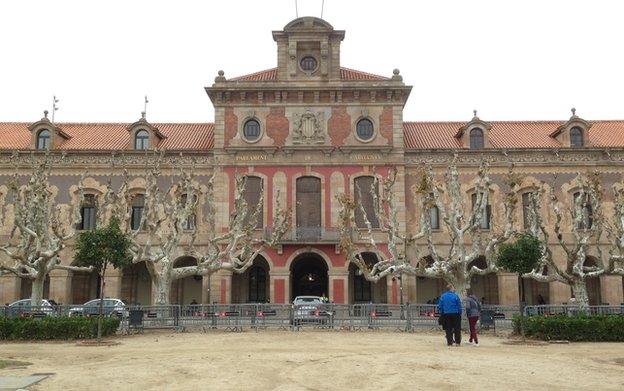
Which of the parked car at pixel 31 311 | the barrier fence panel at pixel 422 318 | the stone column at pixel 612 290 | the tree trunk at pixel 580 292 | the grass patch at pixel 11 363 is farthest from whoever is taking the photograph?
the stone column at pixel 612 290

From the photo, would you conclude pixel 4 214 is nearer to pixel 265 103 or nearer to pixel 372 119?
pixel 265 103

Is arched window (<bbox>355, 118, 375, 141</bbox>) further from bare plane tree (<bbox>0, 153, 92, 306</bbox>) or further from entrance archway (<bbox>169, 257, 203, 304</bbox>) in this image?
bare plane tree (<bbox>0, 153, 92, 306</bbox>)

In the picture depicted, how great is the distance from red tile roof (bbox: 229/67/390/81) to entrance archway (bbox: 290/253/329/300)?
11965 mm

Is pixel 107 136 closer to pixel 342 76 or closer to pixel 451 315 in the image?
pixel 342 76

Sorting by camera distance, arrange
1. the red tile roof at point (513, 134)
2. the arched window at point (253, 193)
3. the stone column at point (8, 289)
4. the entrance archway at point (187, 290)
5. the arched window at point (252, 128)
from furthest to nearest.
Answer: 1. the red tile roof at point (513, 134)
2. the entrance archway at point (187, 290)
3. the arched window at point (252, 128)
4. the arched window at point (253, 193)
5. the stone column at point (8, 289)

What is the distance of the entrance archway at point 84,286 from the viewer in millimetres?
39431

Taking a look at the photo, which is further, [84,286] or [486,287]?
[84,286]

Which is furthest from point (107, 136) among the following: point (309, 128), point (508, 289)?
point (508, 289)

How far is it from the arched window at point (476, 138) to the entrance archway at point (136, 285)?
22.7 meters

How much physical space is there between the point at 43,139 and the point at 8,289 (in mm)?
9679

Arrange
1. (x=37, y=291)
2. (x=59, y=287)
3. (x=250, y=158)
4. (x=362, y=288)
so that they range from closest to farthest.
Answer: (x=37, y=291) < (x=59, y=287) < (x=250, y=158) < (x=362, y=288)

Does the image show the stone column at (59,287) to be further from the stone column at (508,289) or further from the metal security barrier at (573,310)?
the metal security barrier at (573,310)

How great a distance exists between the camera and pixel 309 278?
40.5 m

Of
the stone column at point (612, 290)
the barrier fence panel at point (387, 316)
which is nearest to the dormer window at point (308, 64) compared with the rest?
the barrier fence panel at point (387, 316)
